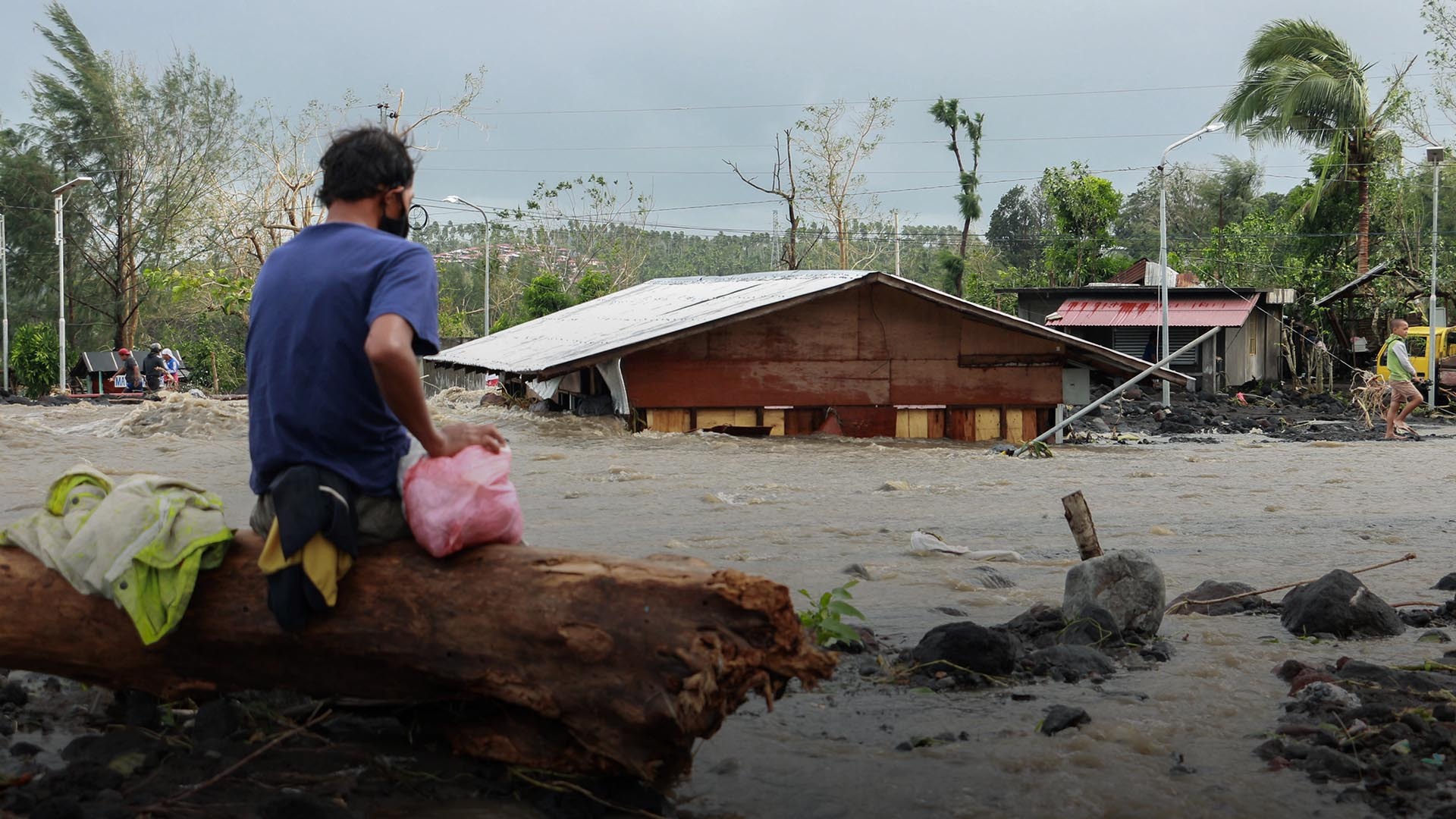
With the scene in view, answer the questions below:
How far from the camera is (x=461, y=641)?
4090 millimetres

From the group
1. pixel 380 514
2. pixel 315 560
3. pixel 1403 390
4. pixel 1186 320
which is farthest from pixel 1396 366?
pixel 315 560

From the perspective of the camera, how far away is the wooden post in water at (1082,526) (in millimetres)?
7969

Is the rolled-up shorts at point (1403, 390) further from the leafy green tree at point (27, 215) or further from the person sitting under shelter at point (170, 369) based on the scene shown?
the leafy green tree at point (27, 215)

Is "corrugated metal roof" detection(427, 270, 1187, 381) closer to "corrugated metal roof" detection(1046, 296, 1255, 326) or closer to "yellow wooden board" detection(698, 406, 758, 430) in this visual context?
"yellow wooden board" detection(698, 406, 758, 430)

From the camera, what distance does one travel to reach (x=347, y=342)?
12.5ft

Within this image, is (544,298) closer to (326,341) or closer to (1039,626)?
(1039,626)

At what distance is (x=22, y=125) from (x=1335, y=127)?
148 ft

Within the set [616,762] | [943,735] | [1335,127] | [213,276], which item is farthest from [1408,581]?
[213,276]

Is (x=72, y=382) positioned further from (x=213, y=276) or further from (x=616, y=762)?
(x=616, y=762)

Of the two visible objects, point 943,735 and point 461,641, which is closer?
point 461,641

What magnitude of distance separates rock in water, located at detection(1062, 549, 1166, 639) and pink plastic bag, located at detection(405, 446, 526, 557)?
11.8ft

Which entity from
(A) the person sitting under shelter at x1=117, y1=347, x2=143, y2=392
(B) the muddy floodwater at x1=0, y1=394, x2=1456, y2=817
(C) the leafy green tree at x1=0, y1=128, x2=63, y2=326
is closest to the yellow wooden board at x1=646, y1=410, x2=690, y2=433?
(B) the muddy floodwater at x1=0, y1=394, x2=1456, y2=817

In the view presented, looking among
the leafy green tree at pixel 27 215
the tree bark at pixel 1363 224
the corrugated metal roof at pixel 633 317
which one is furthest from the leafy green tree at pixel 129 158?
the tree bark at pixel 1363 224

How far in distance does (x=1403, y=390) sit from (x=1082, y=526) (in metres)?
17.5
